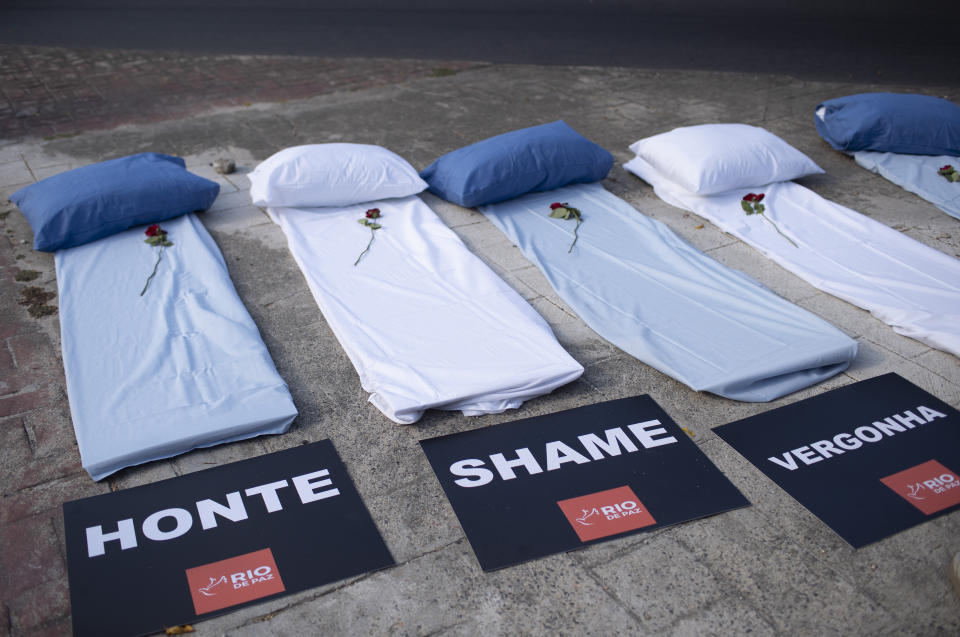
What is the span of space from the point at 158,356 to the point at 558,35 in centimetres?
694

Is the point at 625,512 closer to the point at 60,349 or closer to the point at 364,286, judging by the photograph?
the point at 364,286

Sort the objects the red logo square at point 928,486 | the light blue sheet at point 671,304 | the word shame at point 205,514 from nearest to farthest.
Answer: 1. the word shame at point 205,514
2. the red logo square at point 928,486
3. the light blue sheet at point 671,304

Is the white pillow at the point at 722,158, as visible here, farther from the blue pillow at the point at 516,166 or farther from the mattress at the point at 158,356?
the mattress at the point at 158,356

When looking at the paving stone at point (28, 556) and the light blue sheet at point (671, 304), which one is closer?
the paving stone at point (28, 556)

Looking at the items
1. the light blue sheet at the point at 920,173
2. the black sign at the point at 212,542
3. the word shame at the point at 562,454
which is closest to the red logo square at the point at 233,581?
the black sign at the point at 212,542

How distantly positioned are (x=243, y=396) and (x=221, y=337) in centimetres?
49

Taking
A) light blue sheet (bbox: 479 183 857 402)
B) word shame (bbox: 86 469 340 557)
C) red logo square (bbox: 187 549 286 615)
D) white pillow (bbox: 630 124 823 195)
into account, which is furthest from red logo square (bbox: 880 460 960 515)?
white pillow (bbox: 630 124 823 195)

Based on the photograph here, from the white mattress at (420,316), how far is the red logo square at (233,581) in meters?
0.79

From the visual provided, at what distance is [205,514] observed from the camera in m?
2.66

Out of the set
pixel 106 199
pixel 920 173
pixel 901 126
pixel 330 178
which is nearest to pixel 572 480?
pixel 330 178

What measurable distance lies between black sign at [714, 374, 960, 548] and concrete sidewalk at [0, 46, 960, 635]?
2.5 inches

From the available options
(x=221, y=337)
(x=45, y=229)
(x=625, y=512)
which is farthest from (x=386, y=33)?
(x=625, y=512)

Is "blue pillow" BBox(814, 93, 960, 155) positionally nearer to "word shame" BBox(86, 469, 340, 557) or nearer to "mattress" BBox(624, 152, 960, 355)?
"mattress" BBox(624, 152, 960, 355)

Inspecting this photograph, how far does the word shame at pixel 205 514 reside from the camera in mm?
2566
